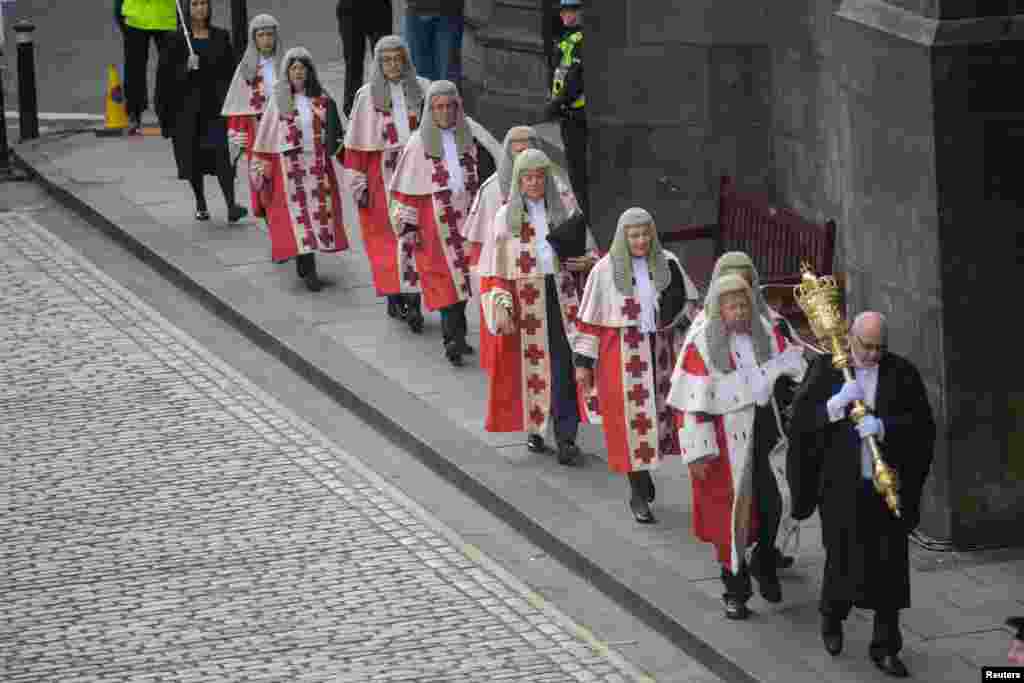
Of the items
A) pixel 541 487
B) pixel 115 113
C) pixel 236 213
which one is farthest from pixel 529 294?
pixel 115 113

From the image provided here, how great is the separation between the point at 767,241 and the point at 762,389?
4477 mm

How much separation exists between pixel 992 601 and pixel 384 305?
269 inches

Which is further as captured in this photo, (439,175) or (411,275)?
(411,275)

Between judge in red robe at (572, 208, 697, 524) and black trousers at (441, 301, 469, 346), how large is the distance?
120 inches

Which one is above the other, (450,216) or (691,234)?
(450,216)

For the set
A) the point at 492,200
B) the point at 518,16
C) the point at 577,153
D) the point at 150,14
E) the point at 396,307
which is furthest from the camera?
the point at 150,14

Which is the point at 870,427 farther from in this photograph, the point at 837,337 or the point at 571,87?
the point at 571,87

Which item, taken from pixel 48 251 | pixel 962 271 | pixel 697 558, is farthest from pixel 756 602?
pixel 48 251

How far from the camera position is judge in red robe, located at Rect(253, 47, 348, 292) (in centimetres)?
1791

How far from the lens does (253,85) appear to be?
18.6m

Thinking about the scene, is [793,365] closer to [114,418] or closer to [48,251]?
[114,418]

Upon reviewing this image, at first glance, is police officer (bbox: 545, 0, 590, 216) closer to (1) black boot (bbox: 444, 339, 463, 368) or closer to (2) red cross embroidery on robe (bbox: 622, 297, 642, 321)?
(1) black boot (bbox: 444, 339, 463, 368)

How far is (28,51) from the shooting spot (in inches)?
892

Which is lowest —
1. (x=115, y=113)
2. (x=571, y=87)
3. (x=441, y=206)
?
(x=441, y=206)
